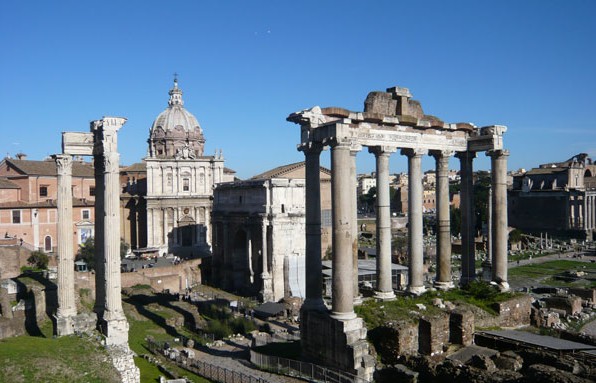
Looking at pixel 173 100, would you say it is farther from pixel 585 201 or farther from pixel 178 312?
pixel 585 201

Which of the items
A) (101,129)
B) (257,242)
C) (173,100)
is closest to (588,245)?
(257,242)

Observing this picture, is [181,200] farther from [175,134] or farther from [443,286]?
[443,286]

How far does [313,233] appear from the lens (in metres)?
16.5

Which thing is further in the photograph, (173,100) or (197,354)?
(173,100)

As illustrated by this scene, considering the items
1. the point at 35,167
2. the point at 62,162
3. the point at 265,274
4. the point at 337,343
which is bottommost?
the point at 265,274

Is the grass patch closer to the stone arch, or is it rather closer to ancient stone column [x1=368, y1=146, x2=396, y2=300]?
ancient stone column [x1=368, y1=146, x2=396, y2=300]

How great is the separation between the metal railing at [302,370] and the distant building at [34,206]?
96.4 ft

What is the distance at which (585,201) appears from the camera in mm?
79062

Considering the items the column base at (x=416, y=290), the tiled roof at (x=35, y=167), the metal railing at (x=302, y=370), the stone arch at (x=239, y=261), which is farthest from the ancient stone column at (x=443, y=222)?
the tiled roof at (x=35, y=167)

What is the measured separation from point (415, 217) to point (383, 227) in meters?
1.66

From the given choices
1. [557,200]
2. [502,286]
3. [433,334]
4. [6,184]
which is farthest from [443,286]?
[557,200]

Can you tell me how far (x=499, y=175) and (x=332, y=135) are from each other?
358 inches

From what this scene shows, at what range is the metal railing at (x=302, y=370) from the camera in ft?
48.8

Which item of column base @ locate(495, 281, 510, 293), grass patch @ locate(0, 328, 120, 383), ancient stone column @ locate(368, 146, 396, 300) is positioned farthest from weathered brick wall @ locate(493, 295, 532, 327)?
grass patch @ locate(0, 328, 120, 383)
